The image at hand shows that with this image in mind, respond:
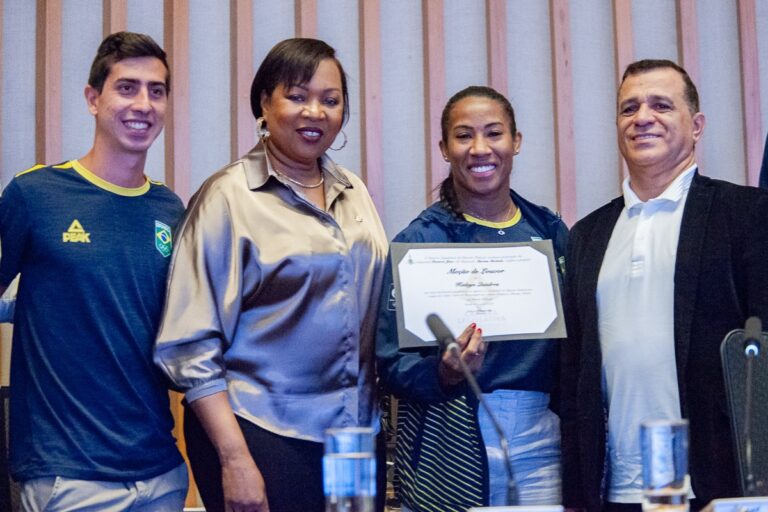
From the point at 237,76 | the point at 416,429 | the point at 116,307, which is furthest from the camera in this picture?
the point at 237,76

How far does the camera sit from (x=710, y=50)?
3477 mm

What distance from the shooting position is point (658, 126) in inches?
83.6

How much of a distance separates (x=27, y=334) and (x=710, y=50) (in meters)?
2.59

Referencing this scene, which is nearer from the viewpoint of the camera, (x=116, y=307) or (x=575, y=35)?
(x=116, y=307)

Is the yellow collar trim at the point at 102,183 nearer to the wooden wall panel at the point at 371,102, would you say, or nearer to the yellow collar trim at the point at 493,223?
the yellow collar trim at the point at 493,223

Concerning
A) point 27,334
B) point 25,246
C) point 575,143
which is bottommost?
point 27,334

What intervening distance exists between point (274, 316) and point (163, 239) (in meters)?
0.32

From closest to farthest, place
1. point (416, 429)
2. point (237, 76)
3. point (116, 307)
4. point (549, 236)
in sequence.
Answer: point (116, 307), point (416, 429), point (549, 236), point (237, 76)

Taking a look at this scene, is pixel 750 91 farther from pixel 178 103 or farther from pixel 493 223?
pixel 178 103

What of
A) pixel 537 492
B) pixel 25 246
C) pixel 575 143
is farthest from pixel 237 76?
pixel 537 492

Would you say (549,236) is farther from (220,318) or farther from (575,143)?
(575,143)

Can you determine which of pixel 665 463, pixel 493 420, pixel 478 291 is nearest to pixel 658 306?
pixel 478 291

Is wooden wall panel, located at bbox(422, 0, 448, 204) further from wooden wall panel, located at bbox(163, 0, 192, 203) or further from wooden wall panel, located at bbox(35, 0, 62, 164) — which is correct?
wooden wall panel, located at bbox(35, 0, 62, 164)

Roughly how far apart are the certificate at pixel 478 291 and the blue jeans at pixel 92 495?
23.6 inches
